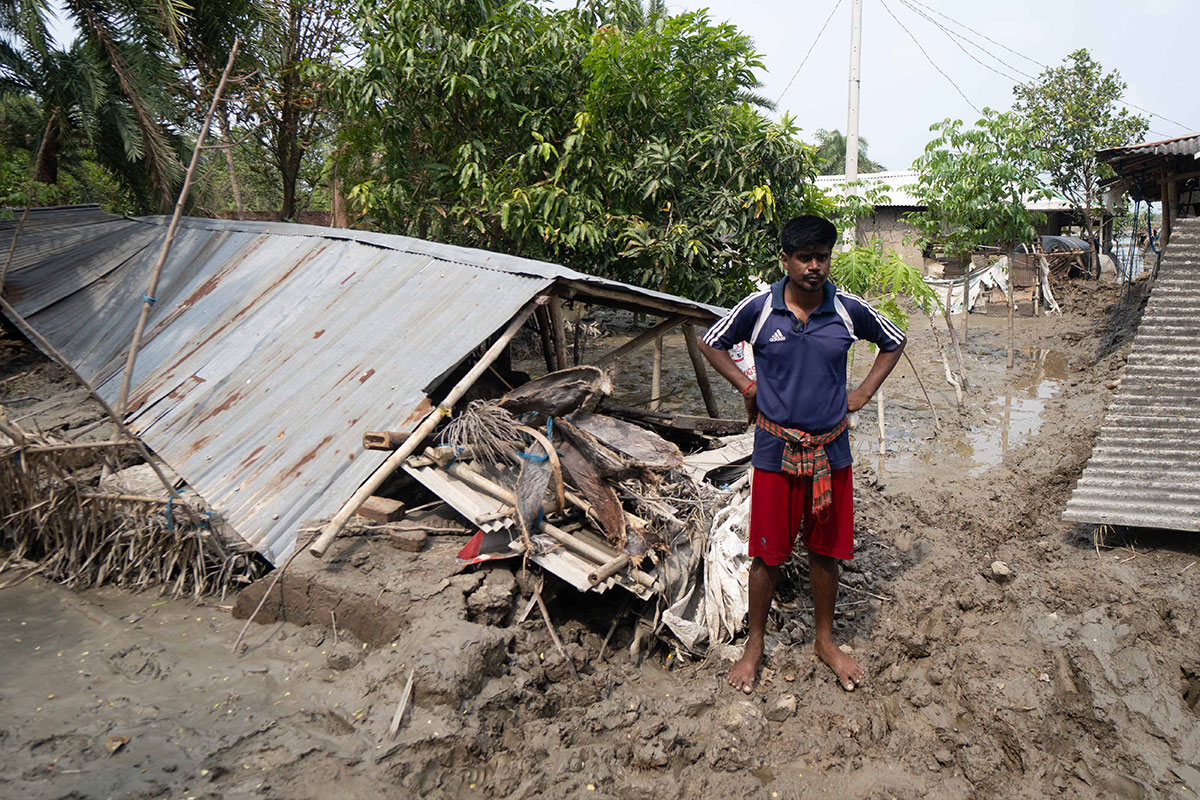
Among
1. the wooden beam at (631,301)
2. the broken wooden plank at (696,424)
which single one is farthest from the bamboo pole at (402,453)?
the broken wooden plank at (696,424)

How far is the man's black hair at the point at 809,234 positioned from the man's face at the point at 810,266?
0.06ft

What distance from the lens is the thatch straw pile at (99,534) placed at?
4.29 metres

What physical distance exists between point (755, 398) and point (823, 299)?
0.54m

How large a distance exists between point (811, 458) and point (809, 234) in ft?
3.21

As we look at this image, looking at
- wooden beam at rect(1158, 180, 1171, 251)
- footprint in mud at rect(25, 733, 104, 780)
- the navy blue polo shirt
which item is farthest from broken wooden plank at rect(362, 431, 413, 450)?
wooden beam at rect(1158, 180, 1171, 251)

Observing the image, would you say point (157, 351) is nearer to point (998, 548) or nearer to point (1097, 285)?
point (998, 548)

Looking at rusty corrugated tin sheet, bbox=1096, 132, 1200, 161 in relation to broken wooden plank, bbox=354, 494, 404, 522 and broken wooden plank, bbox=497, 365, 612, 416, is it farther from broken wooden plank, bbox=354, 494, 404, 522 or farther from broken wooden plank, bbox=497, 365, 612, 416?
broken wooden plank, bbox=354, 494, 404, 522

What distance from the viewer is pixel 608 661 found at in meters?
3.80

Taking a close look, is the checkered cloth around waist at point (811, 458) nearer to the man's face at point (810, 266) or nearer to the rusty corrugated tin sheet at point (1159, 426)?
the man's face at point (810, 266)

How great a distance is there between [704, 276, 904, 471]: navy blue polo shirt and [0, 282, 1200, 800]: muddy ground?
1226 millimetres

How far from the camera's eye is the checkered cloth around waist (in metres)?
3.19

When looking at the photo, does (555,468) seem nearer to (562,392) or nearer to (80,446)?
(562,392)

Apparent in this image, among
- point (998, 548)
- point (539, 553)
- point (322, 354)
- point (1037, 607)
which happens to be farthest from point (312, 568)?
point (998, 548)

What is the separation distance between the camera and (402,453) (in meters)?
4.15
